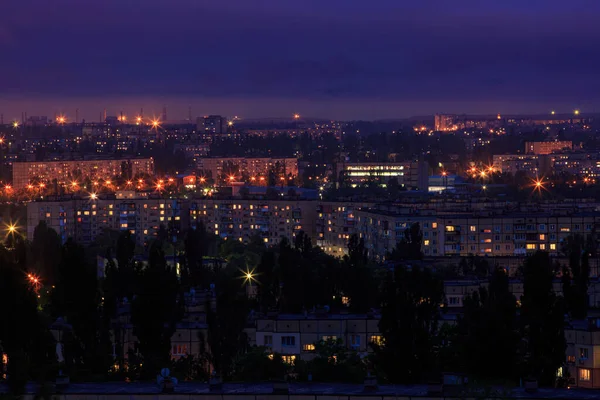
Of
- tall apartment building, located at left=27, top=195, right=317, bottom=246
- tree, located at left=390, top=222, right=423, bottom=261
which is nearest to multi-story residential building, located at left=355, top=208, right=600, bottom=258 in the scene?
tree, located at left=390, top=222, right=423, bottom=261

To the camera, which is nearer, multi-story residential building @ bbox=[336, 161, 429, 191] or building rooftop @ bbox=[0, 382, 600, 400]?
building rooftop @ bbox=[0, 382, 600, 400]

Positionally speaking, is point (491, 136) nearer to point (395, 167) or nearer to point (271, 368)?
point (395, 167)

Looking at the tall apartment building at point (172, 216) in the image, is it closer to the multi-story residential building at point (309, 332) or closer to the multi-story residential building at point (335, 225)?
the multi-story residential building at point (335, 225)

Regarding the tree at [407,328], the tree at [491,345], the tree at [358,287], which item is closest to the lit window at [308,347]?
the tree at [407,328]

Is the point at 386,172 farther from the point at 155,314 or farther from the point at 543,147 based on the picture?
the point at 155,314

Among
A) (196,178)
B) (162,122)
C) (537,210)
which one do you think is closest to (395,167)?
(196,178)

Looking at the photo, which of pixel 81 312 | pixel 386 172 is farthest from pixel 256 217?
pixel 81 312

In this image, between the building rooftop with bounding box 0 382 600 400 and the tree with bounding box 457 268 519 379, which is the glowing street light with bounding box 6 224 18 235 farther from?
the building rooftop with bounding box 0 382 600 400

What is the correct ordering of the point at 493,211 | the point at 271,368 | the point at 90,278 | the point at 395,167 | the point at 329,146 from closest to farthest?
the point at 271,368 < the point at 90,278 < the point at 493,211 < the point at 395,167 < the point at 329,146
